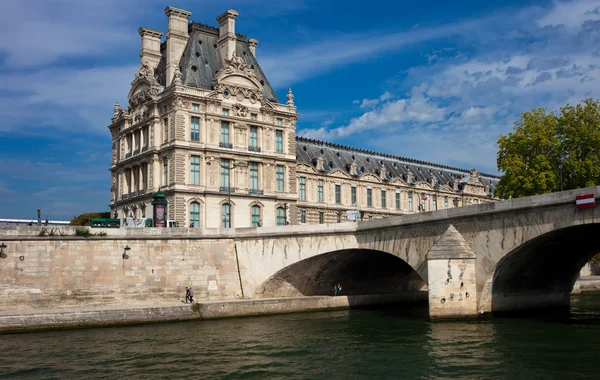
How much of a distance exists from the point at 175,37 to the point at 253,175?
1708cm

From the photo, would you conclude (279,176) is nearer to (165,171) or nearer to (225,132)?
(225,132)

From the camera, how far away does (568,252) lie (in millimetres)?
40375

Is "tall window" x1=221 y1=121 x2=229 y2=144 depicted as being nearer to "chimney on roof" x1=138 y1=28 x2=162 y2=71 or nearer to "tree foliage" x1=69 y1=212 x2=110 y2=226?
"chimney on roof" x1=138 y1=28 x2=162 y2=71

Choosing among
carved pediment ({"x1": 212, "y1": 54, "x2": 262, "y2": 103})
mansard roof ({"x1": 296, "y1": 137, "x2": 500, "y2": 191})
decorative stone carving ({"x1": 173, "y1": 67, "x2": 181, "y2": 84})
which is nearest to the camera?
decorative stone carving ({"x1": 173, "y1": 67, "x2": 181, "y2": 84})

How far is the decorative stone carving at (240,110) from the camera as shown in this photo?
64750 millimetres

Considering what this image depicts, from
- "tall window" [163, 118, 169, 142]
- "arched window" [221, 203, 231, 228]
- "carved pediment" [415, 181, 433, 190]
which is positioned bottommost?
"arched window" [221, 203, 231, 228]

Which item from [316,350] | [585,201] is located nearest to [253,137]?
[316,350]

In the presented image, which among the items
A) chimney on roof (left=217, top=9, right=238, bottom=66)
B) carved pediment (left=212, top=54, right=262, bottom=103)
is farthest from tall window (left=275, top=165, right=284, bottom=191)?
chimney on roof (left=217, top=9, right=238, bottom=66)

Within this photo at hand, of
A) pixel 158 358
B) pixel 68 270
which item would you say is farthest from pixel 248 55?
pixel 158 358

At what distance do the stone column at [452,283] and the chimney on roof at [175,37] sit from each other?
38.4 metres

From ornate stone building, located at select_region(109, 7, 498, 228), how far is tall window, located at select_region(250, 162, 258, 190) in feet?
0.34

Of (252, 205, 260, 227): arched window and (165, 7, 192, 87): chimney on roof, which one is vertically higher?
(165, 7, 192, 87): chimney on roof

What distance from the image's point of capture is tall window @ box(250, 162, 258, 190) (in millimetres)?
65250

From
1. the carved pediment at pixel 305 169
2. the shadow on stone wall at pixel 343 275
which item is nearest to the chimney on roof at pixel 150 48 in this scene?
the carved pediment at pixel 305 169
